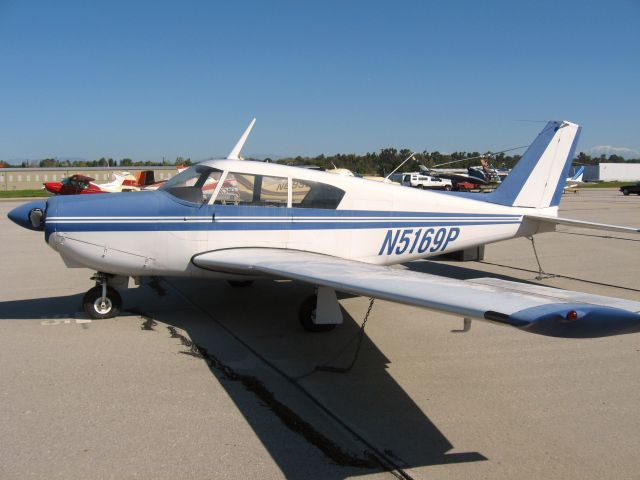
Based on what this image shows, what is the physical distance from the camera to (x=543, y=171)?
8555mm

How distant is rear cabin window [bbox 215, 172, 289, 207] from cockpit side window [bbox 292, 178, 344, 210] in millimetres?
141

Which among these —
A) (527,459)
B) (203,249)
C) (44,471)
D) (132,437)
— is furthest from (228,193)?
(527,459)

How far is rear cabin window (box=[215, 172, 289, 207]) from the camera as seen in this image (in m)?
6.46

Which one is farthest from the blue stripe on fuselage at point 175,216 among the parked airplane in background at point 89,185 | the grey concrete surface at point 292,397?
the parked airplane in background at point 89,185

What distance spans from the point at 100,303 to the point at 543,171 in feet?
22.8

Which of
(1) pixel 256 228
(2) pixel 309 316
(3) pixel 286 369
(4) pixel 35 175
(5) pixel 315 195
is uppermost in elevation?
(5) pixel 315 195

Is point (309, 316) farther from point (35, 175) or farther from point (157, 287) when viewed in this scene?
point (35, 175)

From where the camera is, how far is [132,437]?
3627mm

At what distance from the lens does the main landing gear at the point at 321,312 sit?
5.65m

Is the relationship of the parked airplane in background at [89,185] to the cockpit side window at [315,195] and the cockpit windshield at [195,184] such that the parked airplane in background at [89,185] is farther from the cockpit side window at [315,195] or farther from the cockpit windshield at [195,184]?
the cockpit side window at [315,195]

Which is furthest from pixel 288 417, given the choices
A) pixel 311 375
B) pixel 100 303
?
pixel 100 303

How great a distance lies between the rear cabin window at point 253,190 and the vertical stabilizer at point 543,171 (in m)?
3.60

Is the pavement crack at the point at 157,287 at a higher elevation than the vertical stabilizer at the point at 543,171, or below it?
below

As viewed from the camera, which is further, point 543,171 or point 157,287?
point 543,171
